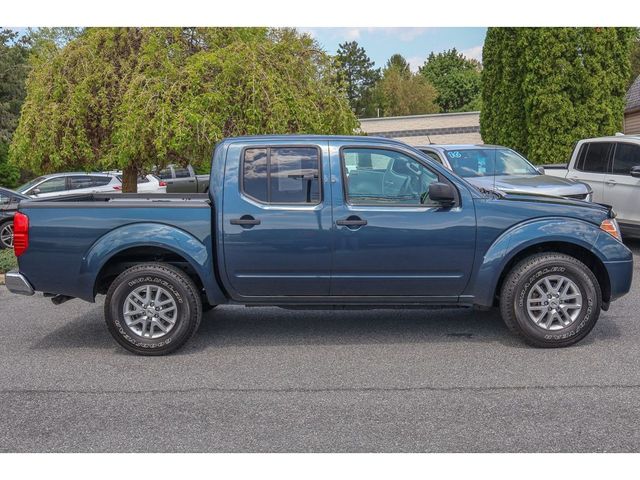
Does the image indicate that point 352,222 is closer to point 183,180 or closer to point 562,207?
→ point 562,207

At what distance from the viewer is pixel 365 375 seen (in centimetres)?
518

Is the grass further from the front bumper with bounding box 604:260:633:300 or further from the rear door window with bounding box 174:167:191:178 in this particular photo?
the rear door window with bounding box 174:167:191:178

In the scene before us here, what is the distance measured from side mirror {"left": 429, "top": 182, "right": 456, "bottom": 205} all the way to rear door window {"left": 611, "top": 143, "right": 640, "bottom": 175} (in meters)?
6.46

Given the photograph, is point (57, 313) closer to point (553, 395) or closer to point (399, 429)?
point (399, 429)

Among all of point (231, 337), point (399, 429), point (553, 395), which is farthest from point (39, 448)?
point (553, 395)

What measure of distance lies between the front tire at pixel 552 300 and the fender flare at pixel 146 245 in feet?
8.62

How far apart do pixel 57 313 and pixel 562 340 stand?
5.26 m

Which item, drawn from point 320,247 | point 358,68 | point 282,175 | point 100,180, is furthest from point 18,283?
point 358,68

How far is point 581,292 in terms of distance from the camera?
5762 millimetres

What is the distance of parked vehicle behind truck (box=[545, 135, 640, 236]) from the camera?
10.8 meters

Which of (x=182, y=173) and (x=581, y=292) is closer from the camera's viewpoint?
(x=581, y=292)

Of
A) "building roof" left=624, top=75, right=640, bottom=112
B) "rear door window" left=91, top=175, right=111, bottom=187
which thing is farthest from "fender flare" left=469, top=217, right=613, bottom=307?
"building roof" left=624, top=75, right=640, bottom=112

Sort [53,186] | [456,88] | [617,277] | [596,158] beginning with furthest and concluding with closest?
1. [456,88]
2. [53,186]
3. [596,158]
4. [617,277]

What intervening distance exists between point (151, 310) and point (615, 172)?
8.53 m
